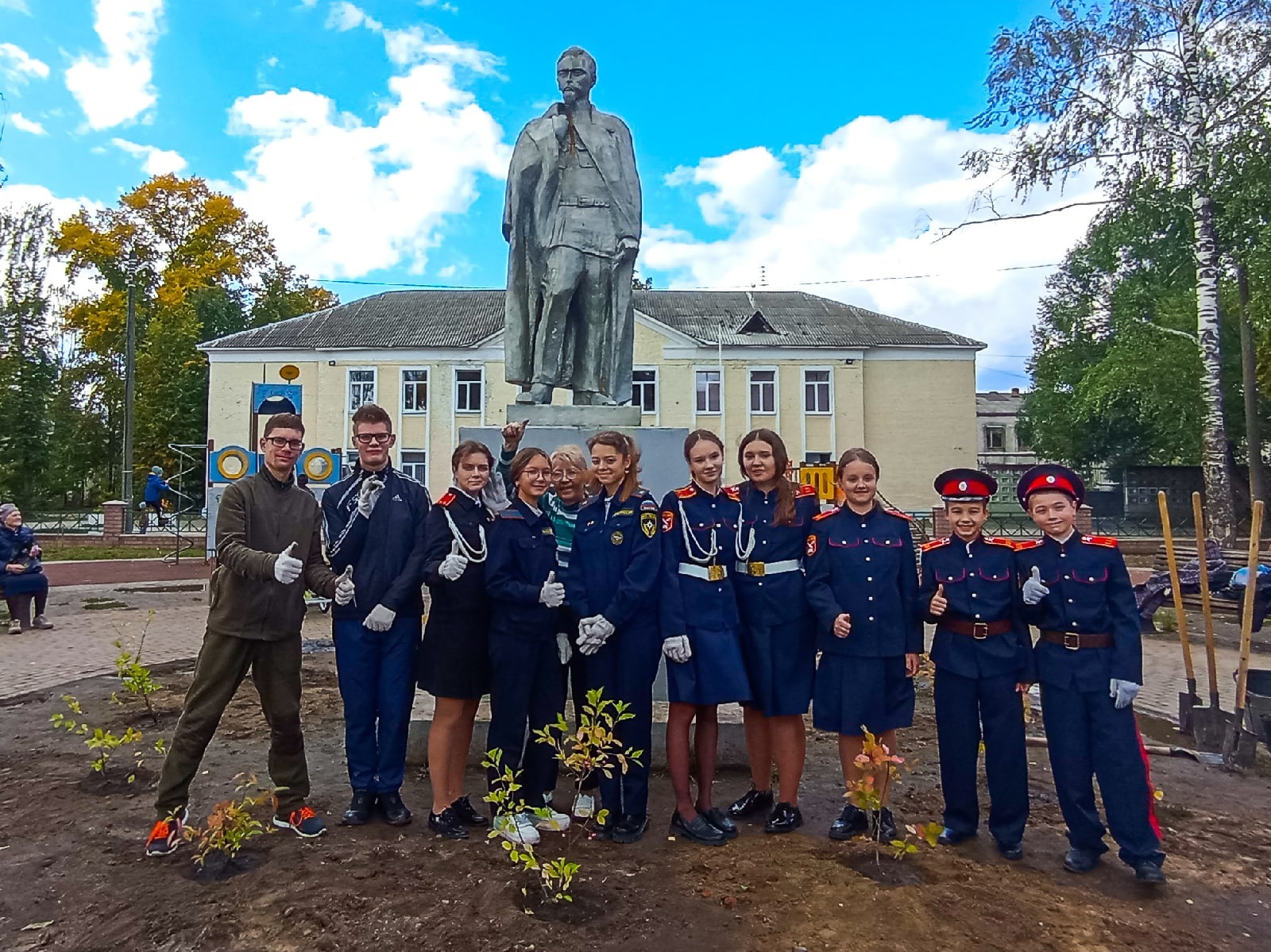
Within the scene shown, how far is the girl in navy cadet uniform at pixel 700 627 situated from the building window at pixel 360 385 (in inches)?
1043

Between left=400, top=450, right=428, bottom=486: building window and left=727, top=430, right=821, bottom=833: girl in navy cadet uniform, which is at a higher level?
left=400, top=450, right=428, bottom=486: building window

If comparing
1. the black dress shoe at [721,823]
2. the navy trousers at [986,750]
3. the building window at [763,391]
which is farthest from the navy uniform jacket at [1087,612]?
the building window at [763,391]

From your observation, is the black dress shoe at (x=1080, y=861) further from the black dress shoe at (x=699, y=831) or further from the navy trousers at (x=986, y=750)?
the black dress shoe at (x=699, y=831)

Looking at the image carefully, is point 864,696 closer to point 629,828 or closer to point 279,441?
point 629,828

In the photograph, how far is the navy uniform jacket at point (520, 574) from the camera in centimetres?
336

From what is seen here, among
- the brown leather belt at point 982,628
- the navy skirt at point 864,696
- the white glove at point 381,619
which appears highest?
the white glove at point 381,619

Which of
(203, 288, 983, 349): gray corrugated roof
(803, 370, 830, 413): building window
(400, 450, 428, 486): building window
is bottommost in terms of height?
(400, 450, 428, 486): building window

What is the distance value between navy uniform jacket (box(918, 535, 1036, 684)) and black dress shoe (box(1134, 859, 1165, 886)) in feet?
2.41

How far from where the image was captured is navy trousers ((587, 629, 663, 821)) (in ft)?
11.3

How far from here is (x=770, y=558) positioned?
3551 millimetres

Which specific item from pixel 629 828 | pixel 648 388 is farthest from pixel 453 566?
pixel 648 388

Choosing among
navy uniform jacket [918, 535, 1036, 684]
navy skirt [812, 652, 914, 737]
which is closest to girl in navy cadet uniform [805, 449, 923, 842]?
navy skirt [812, 652, 914, 737]

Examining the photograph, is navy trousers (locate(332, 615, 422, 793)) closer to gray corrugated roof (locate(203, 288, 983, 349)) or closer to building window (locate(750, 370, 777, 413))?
gray corrugated roof (locate(203, 288, 983, 349))

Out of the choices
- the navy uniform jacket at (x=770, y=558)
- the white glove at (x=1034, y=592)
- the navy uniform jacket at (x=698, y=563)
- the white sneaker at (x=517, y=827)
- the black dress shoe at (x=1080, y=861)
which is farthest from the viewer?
the navy uniform jacket at (x=770, y=558)
